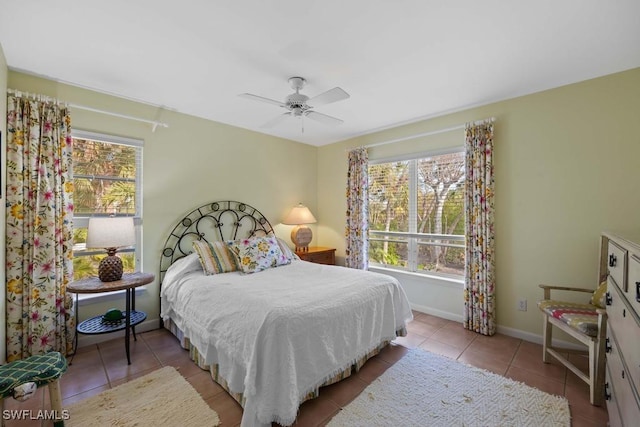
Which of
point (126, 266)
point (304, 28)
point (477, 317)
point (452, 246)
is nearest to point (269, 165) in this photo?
point (126, 266)

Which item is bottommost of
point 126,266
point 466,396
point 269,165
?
point 466,396

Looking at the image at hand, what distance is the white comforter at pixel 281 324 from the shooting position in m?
1.64

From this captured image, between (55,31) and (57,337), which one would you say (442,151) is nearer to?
(55,31)

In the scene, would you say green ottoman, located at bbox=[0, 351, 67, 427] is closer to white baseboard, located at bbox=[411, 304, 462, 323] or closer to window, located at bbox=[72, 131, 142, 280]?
window, located at bbox=[72, 131, 142, 280]

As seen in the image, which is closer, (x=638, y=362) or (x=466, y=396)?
(x=638, y=362)

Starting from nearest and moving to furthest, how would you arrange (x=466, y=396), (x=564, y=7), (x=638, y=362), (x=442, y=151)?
(x=638, y=362) → (x=564, y=7) → (x=466, y=396) → (x=442, y=151)

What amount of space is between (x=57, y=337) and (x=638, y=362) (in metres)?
3.84

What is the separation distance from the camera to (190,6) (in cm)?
162

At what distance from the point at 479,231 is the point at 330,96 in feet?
7.14

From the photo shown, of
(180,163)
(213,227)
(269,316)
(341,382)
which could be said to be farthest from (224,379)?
(180,163)

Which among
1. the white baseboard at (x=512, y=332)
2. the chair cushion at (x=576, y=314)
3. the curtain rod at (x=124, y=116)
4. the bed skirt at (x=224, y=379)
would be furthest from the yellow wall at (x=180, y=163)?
the chair cushion at (x=576, y=314)

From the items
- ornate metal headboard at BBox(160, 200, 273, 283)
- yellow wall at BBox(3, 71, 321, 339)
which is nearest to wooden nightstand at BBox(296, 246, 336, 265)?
yellow wall at BBox(3, 71, 321, 339)

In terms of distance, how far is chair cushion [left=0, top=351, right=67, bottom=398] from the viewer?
1419mm

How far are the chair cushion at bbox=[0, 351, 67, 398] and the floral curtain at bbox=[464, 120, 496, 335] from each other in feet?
11.6
